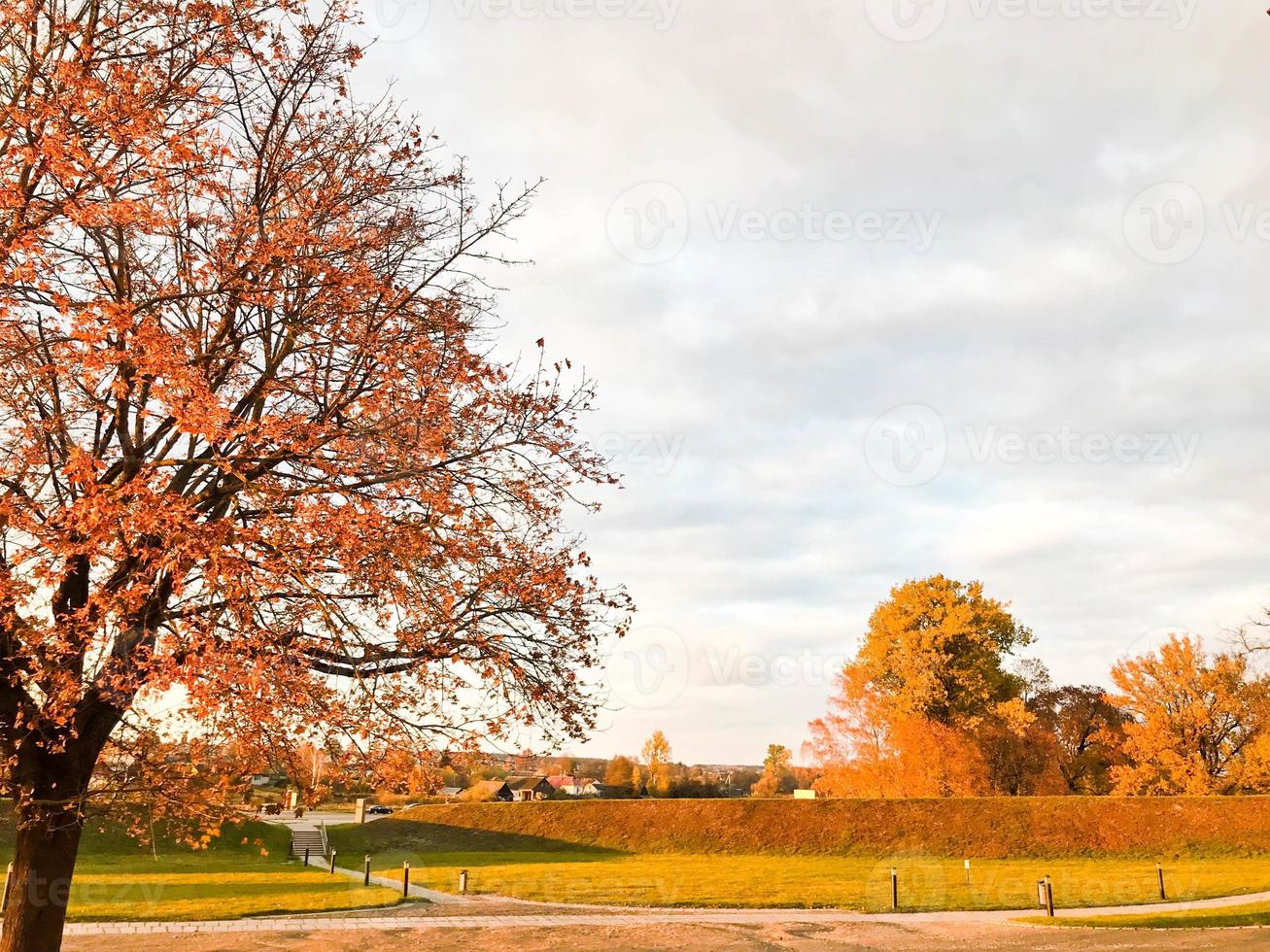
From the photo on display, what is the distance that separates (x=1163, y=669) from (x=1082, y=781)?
1051 centimetres

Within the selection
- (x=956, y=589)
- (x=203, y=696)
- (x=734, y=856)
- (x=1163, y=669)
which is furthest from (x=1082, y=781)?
(x=203, y=696)

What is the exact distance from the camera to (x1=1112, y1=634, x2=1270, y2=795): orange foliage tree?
1661 inches

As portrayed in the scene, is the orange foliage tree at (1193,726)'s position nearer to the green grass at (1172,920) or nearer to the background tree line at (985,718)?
the background tree line at (985,718)

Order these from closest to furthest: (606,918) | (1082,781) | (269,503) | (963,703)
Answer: (269,503) → (606,918) → (963,703) → (1082,781)

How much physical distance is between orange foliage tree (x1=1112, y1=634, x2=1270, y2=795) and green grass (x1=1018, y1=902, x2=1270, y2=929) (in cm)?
2567

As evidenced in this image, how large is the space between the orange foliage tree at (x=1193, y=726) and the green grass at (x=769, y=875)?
354 inches

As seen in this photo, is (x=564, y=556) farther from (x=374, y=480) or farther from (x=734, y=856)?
(x=734, y=856)

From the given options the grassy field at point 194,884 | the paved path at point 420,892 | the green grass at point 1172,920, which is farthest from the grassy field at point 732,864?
the grassy field at point 194,884

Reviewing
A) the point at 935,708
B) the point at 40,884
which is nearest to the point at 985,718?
the point at 935,708

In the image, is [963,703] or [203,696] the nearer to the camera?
[203,696]

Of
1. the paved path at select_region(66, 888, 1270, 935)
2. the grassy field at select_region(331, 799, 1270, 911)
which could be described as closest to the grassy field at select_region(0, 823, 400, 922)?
the paved path at select_region(66, 888, 1270, 935)

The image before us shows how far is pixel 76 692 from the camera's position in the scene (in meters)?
7.34

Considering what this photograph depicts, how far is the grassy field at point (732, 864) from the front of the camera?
24.4 meters

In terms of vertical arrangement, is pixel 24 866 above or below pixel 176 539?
below
